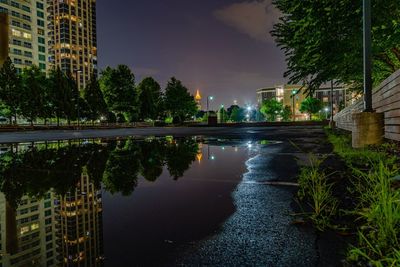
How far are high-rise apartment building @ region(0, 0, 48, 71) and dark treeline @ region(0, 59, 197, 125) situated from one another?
42984 millimetres

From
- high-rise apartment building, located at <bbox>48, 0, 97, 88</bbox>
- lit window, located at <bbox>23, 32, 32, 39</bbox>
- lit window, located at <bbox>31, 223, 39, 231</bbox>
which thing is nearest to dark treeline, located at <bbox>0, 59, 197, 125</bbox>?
lit window, located at <bbox>23, 32, 32, 39</bbox>

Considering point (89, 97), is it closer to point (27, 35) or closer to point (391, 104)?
point (27, 35)

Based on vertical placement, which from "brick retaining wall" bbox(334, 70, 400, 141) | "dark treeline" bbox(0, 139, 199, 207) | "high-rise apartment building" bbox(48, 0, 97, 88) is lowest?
"dark treeline" bbox(0, 139, 199, 207)

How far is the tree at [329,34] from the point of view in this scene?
32.1 ft

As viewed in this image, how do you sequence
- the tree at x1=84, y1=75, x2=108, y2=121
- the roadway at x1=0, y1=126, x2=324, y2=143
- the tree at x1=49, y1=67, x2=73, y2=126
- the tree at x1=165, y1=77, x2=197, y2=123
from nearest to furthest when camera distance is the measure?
the roadway at x1=0, y1=126, x2=324, y2=143 < the tree at x1=49, y1=67, x2=73, y2=126 < the tree at x1=84, y1=75, x2=108, y2=121 < the tree at x1=165, y1=77, x2=197, y2=123

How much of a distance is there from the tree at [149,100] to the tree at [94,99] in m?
9.64

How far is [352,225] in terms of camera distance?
11.2 ft

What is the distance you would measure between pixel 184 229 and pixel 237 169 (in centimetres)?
478

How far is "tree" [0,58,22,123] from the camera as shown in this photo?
53.7m

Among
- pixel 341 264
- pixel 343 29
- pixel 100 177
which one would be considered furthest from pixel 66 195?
pixel 343 29

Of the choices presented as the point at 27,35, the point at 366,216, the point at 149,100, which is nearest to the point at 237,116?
the point at 149,100

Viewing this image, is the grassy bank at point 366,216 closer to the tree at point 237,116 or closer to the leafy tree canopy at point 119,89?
the leafy tree canopy at point 119,89

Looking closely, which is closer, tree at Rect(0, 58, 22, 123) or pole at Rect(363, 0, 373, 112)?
pole at Rect(363, 0, 373, 112)

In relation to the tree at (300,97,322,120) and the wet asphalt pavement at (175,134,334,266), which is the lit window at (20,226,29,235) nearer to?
the wet asphalt pavement at (175,134,334,266)
